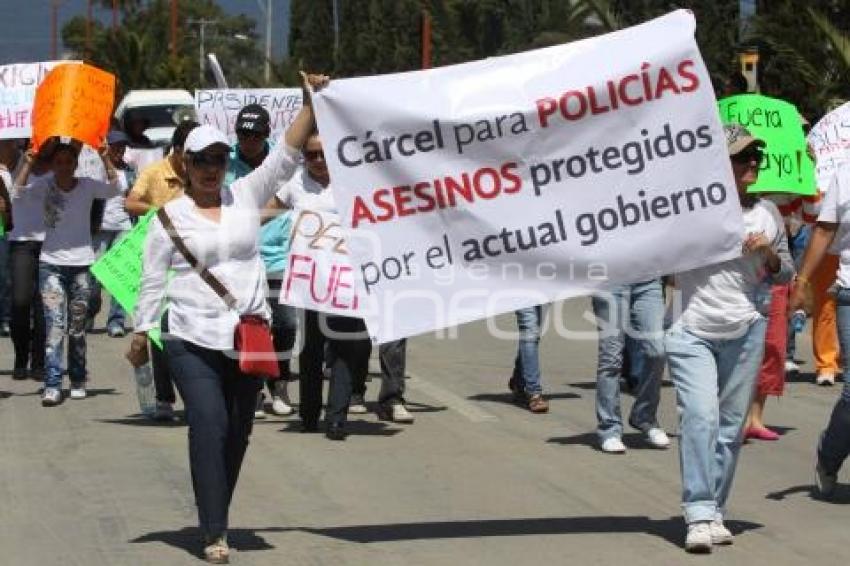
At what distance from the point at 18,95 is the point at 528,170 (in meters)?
8.71

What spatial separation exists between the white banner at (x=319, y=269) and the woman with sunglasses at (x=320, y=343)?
10 cm

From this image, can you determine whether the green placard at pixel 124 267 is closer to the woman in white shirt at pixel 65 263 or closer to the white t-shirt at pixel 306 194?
the woman in white shirt at pixel 65 263

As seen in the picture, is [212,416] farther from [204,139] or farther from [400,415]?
[400,415]

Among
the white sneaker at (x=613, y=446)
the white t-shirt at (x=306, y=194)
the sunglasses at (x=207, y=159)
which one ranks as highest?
the sunglasses at (x=207, y=159)

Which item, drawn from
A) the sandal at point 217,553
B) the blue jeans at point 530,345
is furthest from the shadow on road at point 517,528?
the blue jeans at point 530,345

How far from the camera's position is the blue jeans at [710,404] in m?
8.50

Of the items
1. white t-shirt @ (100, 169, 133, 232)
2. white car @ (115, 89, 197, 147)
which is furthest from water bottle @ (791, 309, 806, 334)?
white car @ (115, 89, 197, 147)

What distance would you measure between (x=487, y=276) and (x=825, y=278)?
6616mm

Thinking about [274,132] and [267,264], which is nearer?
[267,264]

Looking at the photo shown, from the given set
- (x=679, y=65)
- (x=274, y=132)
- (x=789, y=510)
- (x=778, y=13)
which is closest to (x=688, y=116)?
(x=679, y=65)

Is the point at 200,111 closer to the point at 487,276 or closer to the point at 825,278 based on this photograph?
the point at 825,278

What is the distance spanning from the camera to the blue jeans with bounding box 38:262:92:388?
44.6ft

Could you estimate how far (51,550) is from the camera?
28.0ft

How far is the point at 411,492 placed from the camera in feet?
32.9
